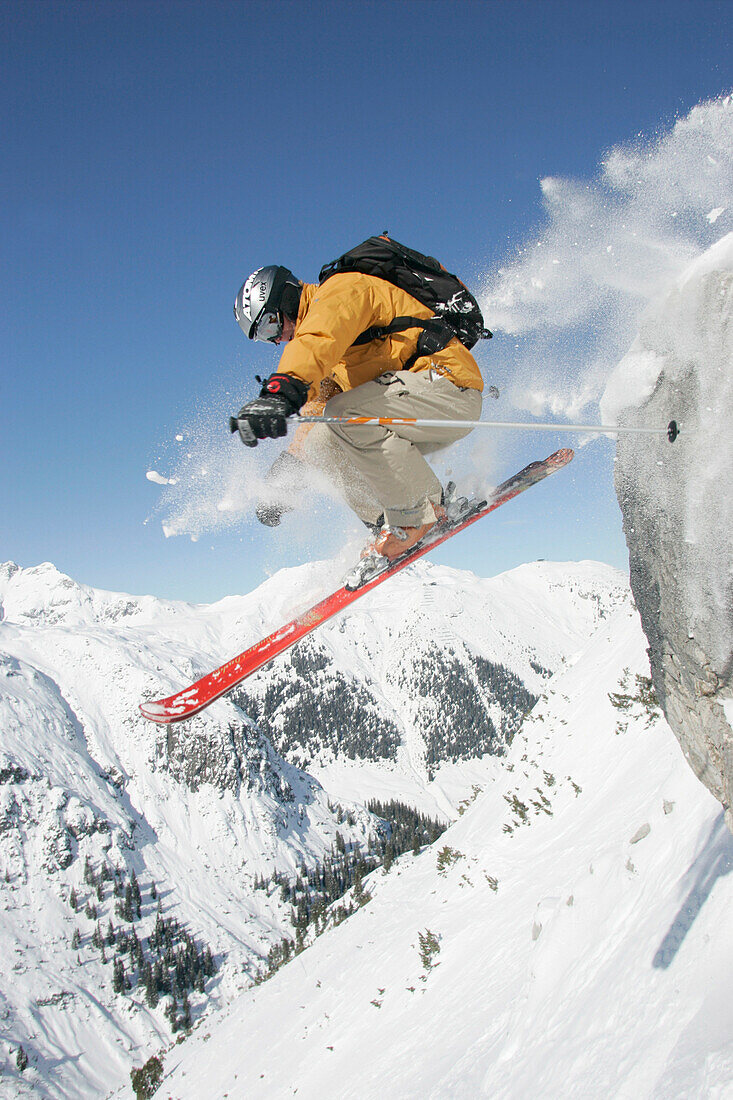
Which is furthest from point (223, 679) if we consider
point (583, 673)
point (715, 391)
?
point (583, 673)

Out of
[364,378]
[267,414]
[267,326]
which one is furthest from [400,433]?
[267,414]

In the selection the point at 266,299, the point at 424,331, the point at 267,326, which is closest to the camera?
the point at 266,299

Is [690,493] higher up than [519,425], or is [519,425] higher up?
[519,425]

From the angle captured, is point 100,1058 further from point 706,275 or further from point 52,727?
point 706,275

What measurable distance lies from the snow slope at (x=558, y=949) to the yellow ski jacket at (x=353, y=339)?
17.2ft

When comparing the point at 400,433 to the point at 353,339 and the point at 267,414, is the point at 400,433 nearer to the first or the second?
the point at 353,339

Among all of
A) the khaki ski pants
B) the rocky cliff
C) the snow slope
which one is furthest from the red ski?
the snow slope

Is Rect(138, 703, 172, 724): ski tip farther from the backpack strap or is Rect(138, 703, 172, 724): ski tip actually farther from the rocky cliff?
the rocky cliff

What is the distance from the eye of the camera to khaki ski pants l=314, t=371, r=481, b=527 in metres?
5.82

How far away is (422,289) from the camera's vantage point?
5.50 m

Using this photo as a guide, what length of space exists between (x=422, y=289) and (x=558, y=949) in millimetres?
8045

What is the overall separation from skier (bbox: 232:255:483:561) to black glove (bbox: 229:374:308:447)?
1 centimetres

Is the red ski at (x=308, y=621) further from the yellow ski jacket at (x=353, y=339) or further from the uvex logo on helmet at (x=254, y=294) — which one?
the uvex logo on helmet at (x=254, y=294)

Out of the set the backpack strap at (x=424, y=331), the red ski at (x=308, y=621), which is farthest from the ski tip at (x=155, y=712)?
the backpack strap at (x=424, y=331)
